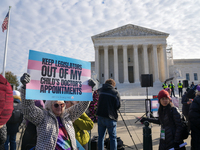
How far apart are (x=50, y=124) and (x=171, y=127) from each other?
248 cm

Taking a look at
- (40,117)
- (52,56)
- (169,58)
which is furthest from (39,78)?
(169,58)

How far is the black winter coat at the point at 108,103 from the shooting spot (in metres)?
3.77

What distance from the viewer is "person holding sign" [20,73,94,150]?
206 cm

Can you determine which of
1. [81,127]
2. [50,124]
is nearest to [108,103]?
[81,127]

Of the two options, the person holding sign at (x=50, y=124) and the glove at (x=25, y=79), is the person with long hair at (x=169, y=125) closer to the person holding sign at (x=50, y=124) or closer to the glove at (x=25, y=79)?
the person holding sign at (x=50, y=124)

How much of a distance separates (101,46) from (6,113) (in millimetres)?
35953

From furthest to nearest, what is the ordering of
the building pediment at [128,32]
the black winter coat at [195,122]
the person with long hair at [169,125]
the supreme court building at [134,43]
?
the building pediment at [128,32] < the supreme court building at [134,43] < the black winter coat at [195,122] < the person with long hair at [169,125]

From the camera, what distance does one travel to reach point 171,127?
302 centimetres

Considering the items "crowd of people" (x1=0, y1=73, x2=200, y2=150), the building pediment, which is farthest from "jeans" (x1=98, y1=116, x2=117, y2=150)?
the building pediment

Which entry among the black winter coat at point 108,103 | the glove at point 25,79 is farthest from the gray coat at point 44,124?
the black winter coat at point 108,103

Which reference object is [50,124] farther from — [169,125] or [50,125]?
[169,125]

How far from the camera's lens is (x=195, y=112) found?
309cm

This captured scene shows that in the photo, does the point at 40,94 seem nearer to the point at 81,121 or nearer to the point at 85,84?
the point at 85,84

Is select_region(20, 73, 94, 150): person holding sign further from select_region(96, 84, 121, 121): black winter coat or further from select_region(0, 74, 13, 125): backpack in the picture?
select_region(96, 84, 121, 121): black winter coat
